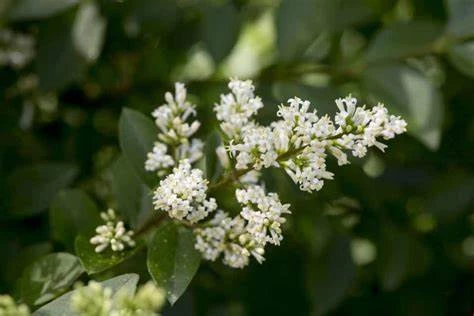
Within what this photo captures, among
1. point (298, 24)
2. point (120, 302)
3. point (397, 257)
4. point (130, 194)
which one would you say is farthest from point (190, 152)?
point (397, 257)

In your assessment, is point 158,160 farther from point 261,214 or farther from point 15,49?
point 15,49

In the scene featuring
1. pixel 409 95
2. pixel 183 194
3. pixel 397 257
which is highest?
pixel 183 194

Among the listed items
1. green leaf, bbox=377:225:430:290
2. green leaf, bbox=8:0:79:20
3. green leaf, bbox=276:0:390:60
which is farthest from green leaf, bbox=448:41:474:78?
green leaf, bbox=8:0:79:20

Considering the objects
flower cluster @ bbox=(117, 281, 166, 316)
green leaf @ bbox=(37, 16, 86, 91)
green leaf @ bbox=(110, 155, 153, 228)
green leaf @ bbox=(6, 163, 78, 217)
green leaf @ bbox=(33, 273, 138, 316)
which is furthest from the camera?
green leaf @ bbox=(37, 16, 86, 91)

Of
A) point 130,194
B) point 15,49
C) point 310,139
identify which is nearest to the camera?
point 310,139

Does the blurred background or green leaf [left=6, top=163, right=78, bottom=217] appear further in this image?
the blurred background

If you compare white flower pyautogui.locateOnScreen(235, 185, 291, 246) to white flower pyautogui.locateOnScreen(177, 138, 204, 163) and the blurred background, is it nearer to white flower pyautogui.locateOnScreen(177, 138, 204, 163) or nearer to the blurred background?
white flower pyautogui.locateOnScreen(177, 138, 204, 163)
